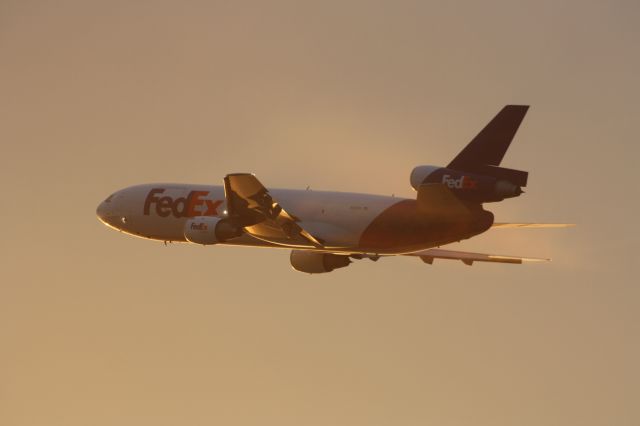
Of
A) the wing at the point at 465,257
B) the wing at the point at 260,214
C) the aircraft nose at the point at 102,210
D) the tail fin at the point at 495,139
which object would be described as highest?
the tail fin at the point at 495,139

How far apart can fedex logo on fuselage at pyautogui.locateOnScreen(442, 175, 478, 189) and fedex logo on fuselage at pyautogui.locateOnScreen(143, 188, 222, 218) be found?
17030mm

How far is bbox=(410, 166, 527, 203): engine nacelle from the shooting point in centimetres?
6800

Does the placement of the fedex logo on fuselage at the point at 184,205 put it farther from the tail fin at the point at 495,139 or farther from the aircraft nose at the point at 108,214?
the tail fin at the point at 495,139

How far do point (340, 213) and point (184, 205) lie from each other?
36.9 feet

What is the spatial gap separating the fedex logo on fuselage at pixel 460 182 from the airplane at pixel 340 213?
51mm

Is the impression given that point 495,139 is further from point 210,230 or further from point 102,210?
point 102,210

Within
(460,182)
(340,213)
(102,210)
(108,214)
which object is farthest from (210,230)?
(460,182)

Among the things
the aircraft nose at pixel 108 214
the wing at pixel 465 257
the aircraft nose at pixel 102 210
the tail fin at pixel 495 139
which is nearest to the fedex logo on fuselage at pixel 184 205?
the aircraft nose at pixel 108 214

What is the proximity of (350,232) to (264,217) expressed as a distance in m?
4.91

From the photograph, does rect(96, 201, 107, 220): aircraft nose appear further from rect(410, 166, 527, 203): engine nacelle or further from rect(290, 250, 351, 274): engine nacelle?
rect(410, 166, 527, 203): engine nacelle

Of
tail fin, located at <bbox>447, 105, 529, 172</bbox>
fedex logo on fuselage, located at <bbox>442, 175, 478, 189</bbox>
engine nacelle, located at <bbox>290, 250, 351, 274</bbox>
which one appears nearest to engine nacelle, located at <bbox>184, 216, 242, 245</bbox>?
engine nacelle, located at <bbox>290, 250, 351, 274</bbox>

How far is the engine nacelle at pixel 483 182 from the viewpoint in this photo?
68.0m

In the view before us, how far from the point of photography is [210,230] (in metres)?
78.0

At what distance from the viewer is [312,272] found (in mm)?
83750
